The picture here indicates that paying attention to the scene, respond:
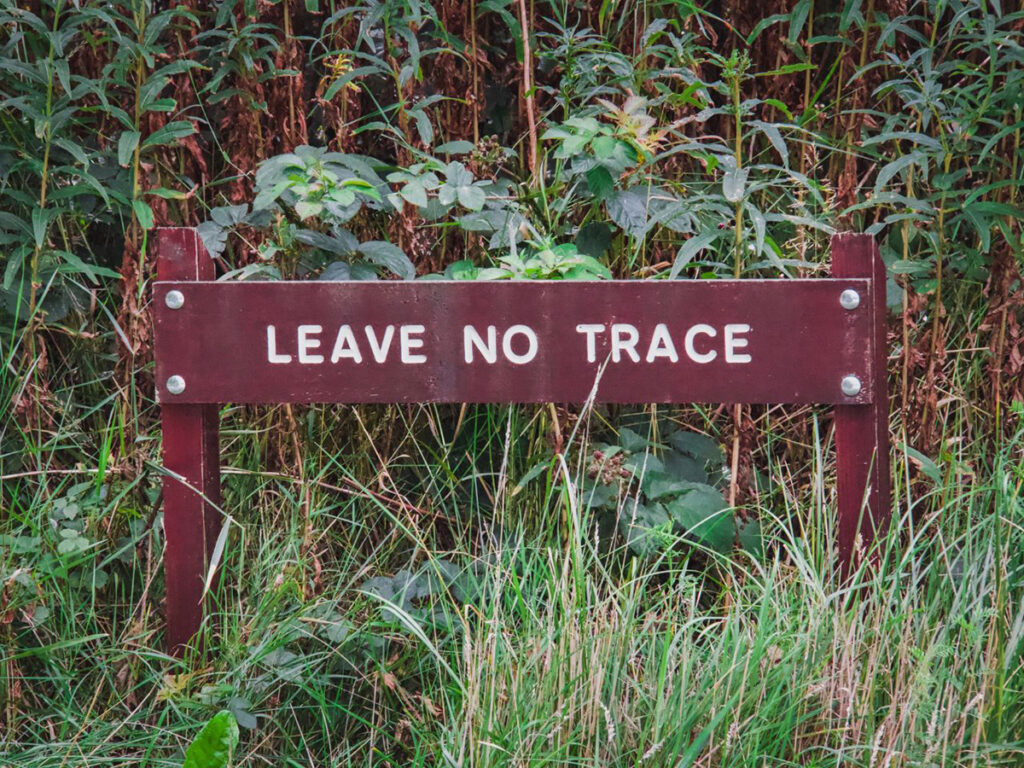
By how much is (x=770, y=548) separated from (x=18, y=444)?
2.07 metres

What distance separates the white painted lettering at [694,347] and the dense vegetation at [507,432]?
342mm

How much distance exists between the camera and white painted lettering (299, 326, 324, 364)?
2.36m

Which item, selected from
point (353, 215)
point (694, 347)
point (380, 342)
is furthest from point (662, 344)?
point (353, 215)

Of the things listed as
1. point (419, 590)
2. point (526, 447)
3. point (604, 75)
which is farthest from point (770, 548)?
point (604, 75)

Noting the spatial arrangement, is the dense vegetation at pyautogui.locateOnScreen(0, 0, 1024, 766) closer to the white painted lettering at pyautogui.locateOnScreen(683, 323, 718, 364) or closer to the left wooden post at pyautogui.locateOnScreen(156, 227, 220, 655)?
the left wooden post at pyautogui.locateOnScreen(156, 227, 220, 655)

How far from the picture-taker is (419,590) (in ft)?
8.41

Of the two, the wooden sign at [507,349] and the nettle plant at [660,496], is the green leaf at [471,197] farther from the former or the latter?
the nettle plant at [660,496]

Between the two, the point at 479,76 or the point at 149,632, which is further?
the point at 479,76

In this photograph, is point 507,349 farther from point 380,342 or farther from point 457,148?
point 457,148

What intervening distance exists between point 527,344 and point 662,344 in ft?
0.91

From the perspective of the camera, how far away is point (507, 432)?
8.64 ft

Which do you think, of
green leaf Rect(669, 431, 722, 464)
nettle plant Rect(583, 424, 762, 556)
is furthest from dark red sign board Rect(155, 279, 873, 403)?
green leaf Rect(669, 431, 722, 464)

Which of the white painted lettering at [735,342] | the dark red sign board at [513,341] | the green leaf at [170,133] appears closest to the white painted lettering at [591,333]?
the dark red sign board at [513,341]

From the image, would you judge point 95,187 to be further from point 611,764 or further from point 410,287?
point 611,764
